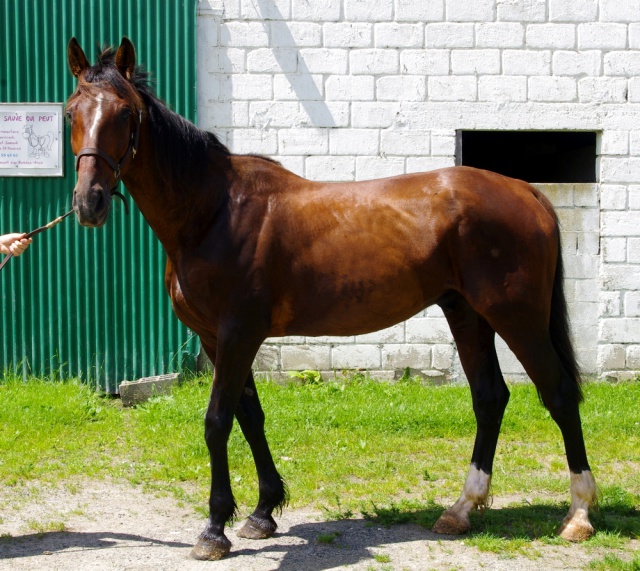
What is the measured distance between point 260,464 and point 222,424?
537 millimetres

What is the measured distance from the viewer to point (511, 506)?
477 cm

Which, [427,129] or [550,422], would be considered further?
[427,129]

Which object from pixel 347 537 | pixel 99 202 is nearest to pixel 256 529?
pixel 347 537

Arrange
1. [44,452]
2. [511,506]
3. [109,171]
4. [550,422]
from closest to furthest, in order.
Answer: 1. [109,171]
2. [511,506]
3. [44,452]
4. [550,422]

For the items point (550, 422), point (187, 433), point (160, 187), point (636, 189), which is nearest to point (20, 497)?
point (187, 433)

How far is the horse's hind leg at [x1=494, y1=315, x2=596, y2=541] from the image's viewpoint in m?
4.20

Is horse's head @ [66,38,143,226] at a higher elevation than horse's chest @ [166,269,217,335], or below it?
higher

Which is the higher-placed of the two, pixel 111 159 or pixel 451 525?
pixel 111 159

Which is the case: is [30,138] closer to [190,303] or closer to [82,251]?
[82,251]

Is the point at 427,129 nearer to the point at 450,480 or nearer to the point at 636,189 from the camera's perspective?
the point at 636,189

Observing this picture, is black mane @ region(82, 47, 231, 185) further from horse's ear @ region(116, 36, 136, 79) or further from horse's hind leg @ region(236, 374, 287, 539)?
horse's hind leg @ region(236, 374, 287, 539)

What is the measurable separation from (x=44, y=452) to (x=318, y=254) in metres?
3.09

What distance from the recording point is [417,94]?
777 cm

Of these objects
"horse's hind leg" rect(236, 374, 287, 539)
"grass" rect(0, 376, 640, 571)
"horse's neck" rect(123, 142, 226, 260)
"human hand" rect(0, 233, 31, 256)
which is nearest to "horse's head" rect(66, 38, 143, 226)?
"horse's neck" rect(123, 142, 226, 260)
